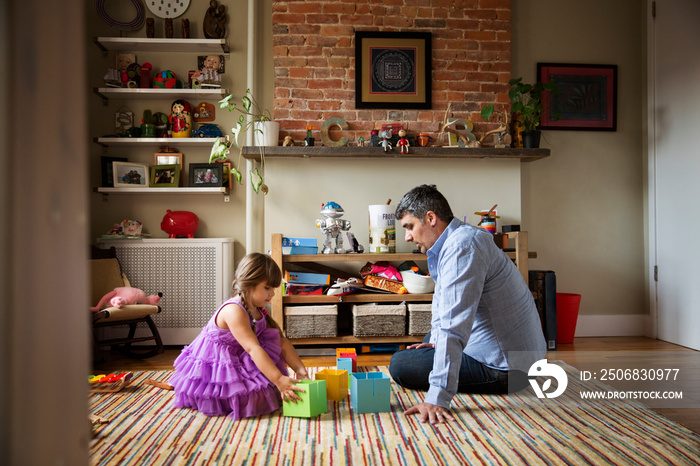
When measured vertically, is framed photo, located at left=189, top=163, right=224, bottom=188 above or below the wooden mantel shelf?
below

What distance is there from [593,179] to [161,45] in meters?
3.19

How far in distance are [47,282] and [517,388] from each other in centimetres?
206

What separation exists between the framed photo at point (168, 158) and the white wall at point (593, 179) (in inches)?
96.7

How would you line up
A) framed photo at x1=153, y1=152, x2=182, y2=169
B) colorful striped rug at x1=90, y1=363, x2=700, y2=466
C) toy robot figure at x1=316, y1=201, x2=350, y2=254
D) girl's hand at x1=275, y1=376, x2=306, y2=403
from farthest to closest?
framed photo at x1=153, y1=152, x2=182, y2=169 < toy robot figure at x1=316, y1=201, x2=350, y2=254 < girl's hand at x1=275, y1=376, x2=306, y2=403 < colorful striped rug at x1=90, y1=363, x2=700, y2=466

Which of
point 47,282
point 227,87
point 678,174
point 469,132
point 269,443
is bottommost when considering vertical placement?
point 269,443

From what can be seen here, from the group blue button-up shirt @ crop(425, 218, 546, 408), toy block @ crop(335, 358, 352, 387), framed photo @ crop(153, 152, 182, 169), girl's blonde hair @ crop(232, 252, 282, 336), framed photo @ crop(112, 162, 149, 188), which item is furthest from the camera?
framed photo @ crop(153, 152, 182, 169)

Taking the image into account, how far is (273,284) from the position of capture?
205 centimetres

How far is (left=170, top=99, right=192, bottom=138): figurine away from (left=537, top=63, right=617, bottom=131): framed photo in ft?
8.20

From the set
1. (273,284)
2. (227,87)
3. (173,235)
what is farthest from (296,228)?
(273,284)

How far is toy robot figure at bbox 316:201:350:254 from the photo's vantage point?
3.14 m

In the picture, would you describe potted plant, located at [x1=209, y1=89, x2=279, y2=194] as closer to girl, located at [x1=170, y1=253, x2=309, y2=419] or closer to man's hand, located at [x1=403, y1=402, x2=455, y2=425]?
girl, located at [x1=170, y1=253, x2=309, y2=419]

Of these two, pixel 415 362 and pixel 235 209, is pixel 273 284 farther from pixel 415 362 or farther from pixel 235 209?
pixel 235 209

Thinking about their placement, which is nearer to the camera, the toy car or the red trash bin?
the red trash bin

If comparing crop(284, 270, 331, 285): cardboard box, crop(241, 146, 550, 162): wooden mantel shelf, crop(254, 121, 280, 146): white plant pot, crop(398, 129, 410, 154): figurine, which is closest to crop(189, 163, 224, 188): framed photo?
crop(241, 146, 550, 162): wooden mantel shelf
